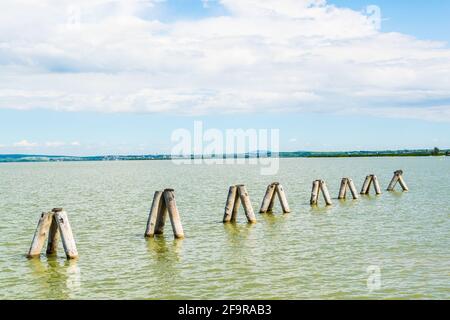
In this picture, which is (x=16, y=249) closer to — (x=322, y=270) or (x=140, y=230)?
(x=140, y=230)

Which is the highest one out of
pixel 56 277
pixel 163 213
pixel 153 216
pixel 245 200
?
pixel 245 200

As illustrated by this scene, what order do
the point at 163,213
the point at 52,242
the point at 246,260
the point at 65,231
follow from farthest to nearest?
the point at 163,213 < the point at 52,242 < the point at 246,260 < the point at 65,231

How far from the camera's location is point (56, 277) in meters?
15.2

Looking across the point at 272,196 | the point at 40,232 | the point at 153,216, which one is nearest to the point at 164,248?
the point at 153,216

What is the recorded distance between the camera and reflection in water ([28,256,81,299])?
1377cm

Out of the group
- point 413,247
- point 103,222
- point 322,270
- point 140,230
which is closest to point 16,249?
point 140,230

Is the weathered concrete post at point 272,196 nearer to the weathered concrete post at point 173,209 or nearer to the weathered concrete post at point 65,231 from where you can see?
the weathered concrete post at point 173,209

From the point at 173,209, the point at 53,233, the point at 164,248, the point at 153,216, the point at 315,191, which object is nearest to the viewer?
the point at 53,233

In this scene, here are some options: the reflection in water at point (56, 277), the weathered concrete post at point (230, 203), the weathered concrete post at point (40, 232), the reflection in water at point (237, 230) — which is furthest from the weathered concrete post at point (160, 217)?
the weathered concrete post at point (40, 232)
